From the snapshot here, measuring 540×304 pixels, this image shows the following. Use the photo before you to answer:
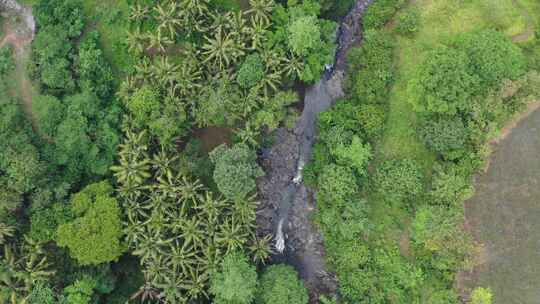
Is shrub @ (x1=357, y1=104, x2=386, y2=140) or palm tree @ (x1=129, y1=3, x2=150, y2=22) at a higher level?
palm tree @ (x1=129, y1=3, x2=150, y2=22)

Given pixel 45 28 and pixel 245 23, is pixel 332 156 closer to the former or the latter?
pixel 245 23

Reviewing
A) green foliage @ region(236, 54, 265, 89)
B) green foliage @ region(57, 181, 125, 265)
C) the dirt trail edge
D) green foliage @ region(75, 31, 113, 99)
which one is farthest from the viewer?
the dirt trail edge

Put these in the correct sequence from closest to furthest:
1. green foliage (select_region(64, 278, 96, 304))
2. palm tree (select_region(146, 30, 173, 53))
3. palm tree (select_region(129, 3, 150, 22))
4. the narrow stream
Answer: green foliage (select_region(64, 278, 96, 304))
palm tree (select_region(146, 30, 173, 53))
palm tree (select_region(129, 3, 150, 22))
the narrow stream

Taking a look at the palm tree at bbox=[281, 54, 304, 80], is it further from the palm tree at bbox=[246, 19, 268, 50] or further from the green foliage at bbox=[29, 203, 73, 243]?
the green foliage at bbox=[29, 203, 73, 243]

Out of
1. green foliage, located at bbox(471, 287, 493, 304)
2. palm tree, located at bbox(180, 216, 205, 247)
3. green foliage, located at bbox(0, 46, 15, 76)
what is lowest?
green foliage, located at bbox(471, 287, 493, 304)

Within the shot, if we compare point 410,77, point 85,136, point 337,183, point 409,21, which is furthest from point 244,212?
point 409,21

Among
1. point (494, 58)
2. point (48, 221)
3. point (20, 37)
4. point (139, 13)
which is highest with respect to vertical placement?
point (139, 13)

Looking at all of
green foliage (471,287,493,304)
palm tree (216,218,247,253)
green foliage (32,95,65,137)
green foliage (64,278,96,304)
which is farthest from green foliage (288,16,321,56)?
green foliage (64,278,96,304)

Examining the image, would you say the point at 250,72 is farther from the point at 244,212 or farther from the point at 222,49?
the point at 244,212
